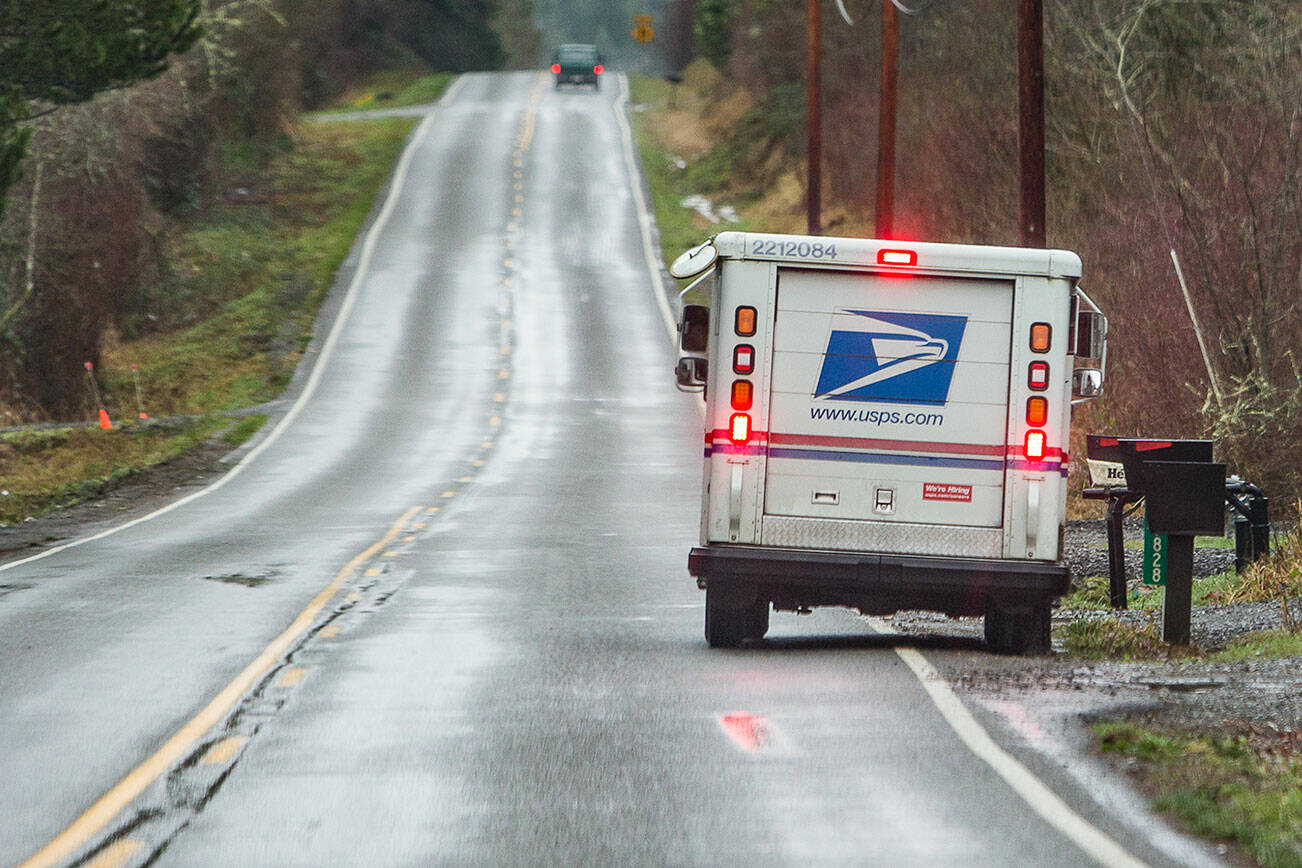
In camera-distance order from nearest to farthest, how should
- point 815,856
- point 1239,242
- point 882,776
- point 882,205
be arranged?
point 815,856 < point 882,776 < point 1239,242 < point 882,205

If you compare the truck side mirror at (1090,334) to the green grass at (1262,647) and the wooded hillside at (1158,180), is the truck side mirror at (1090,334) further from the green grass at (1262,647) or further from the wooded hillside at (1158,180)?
the wooded hillside at (1158,180)

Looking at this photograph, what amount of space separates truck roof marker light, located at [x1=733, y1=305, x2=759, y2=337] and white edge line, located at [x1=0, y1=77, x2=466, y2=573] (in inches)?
385

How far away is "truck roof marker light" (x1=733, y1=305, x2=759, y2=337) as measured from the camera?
12.1m

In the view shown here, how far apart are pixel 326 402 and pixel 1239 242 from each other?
22.3 metres

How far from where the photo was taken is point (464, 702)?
10406 mm

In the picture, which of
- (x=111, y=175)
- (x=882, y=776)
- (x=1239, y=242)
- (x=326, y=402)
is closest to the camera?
(x=882, y=776)

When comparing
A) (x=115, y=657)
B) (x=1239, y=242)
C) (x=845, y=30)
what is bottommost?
(x=115, y=657)

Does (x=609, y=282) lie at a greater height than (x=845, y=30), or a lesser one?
lesser

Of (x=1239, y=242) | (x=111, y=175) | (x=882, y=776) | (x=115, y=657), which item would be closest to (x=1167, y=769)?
(x=882, y=776)

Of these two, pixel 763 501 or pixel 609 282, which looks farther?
pixel 609 282

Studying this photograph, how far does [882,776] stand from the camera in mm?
8344

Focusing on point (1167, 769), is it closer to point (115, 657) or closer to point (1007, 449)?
point (1007, 449)

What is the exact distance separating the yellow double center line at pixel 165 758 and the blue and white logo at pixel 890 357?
4.01 m

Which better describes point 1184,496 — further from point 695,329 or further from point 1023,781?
point 1023,781
